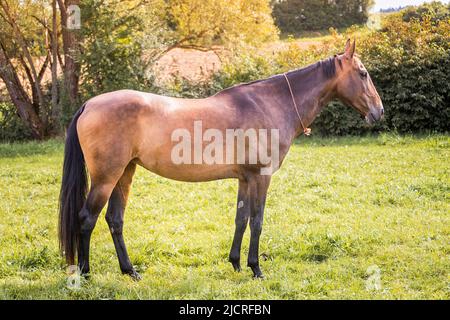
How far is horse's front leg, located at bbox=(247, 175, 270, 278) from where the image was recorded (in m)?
5.30

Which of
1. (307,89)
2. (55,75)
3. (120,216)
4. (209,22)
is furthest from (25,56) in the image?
(307,89)

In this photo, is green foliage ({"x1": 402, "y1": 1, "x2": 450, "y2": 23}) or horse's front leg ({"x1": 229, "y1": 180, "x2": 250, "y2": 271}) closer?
horse's front leg ({"x1": 229, "y1": 180, "x2": 250, "y2": 271})

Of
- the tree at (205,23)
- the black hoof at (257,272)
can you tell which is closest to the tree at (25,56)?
the tree at (205,23)

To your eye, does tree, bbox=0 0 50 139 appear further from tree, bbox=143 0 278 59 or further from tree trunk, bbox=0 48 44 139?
tree, bbox=143 0 278 59

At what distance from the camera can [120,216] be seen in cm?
545

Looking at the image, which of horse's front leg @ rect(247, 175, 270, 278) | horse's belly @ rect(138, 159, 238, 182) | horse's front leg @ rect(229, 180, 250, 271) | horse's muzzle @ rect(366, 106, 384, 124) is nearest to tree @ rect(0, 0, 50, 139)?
horse's belly @ rect(138, 159, 238, 182)

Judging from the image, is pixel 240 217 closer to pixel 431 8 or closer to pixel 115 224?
pixel 115 224

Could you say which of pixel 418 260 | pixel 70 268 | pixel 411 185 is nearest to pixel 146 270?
pixel 70 268

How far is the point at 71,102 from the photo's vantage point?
15500 millimetres

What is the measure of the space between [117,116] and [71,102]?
11.2 metres

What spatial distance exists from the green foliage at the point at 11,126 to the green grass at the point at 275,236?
18.0 ft

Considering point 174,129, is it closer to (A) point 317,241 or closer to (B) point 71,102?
(A) point 317,241

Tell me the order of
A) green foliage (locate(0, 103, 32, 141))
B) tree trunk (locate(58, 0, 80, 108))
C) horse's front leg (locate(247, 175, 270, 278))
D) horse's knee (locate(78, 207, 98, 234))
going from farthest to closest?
green foliage (locate(0, 103, 32, 141))
tree trunk (locate(58, 0, 80, 108))
horse's front leg (locate(247, 175, 270, 278))
horse's knee (locate(78, 207, 98, 234))

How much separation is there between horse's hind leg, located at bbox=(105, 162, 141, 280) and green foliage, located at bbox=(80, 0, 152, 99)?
398 inches
